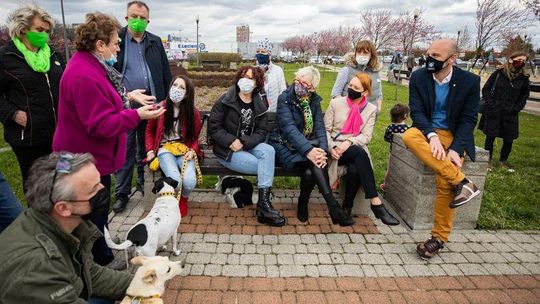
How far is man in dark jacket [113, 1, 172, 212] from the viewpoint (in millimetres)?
4512

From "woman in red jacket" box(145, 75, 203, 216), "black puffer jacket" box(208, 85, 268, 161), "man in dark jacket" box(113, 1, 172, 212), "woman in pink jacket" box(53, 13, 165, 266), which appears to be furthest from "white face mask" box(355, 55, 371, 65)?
"woman in pink jacket" box(53, 13, 165, 266)

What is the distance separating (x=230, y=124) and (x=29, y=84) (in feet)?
6.64

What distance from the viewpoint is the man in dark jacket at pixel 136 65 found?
14.8 ft

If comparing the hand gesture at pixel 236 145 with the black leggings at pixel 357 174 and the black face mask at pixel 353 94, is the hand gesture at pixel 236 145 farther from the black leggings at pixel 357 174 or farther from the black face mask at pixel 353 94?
the black face mask at pixel 353 94

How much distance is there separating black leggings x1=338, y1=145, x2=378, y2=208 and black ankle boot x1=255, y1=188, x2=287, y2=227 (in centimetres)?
82

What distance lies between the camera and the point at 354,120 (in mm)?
4590

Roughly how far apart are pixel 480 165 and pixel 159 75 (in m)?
3.85

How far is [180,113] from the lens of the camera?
171 inches

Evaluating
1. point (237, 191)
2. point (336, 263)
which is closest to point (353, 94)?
point (237, 191)

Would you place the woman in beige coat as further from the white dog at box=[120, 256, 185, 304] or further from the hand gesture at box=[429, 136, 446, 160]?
the white dog at box=[120, 256, 185, 304]

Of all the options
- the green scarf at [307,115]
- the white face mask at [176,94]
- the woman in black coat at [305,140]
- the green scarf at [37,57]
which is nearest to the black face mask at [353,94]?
the woman in black coat at [305,140]

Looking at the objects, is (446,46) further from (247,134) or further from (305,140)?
(247,134)

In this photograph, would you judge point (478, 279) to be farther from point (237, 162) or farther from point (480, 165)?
point (237, 162)

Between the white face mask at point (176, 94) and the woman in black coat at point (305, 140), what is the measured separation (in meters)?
1.12
